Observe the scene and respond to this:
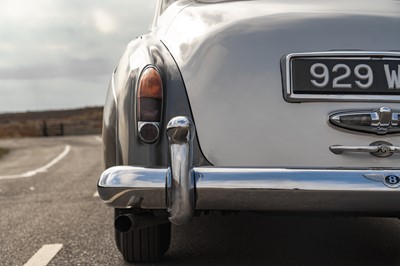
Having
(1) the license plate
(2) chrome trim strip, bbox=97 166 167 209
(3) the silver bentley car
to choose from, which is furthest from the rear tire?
(1) the license plate

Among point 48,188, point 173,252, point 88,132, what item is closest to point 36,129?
point 88,132

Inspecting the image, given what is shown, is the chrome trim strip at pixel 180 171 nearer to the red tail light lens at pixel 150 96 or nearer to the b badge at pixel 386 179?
the red tail light lens at pixel 150 96

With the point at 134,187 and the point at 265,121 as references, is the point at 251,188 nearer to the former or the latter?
the point at 265,121

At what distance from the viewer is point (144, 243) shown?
3.46 m

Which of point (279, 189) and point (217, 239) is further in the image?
point (217, 239)

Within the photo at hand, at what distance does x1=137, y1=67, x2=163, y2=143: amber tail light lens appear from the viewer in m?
2.69

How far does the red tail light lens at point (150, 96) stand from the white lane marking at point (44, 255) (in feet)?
5.08

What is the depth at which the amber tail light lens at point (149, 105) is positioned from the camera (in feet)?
8.83

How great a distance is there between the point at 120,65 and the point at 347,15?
126 centimetres

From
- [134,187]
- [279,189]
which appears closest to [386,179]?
[279,189]

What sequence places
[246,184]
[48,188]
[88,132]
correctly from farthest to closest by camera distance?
[88,132] < [48,188] < [246,184]

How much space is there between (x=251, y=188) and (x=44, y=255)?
2.06 m

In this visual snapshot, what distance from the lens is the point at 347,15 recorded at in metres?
2.81

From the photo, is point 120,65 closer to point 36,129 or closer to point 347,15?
point 347,15
